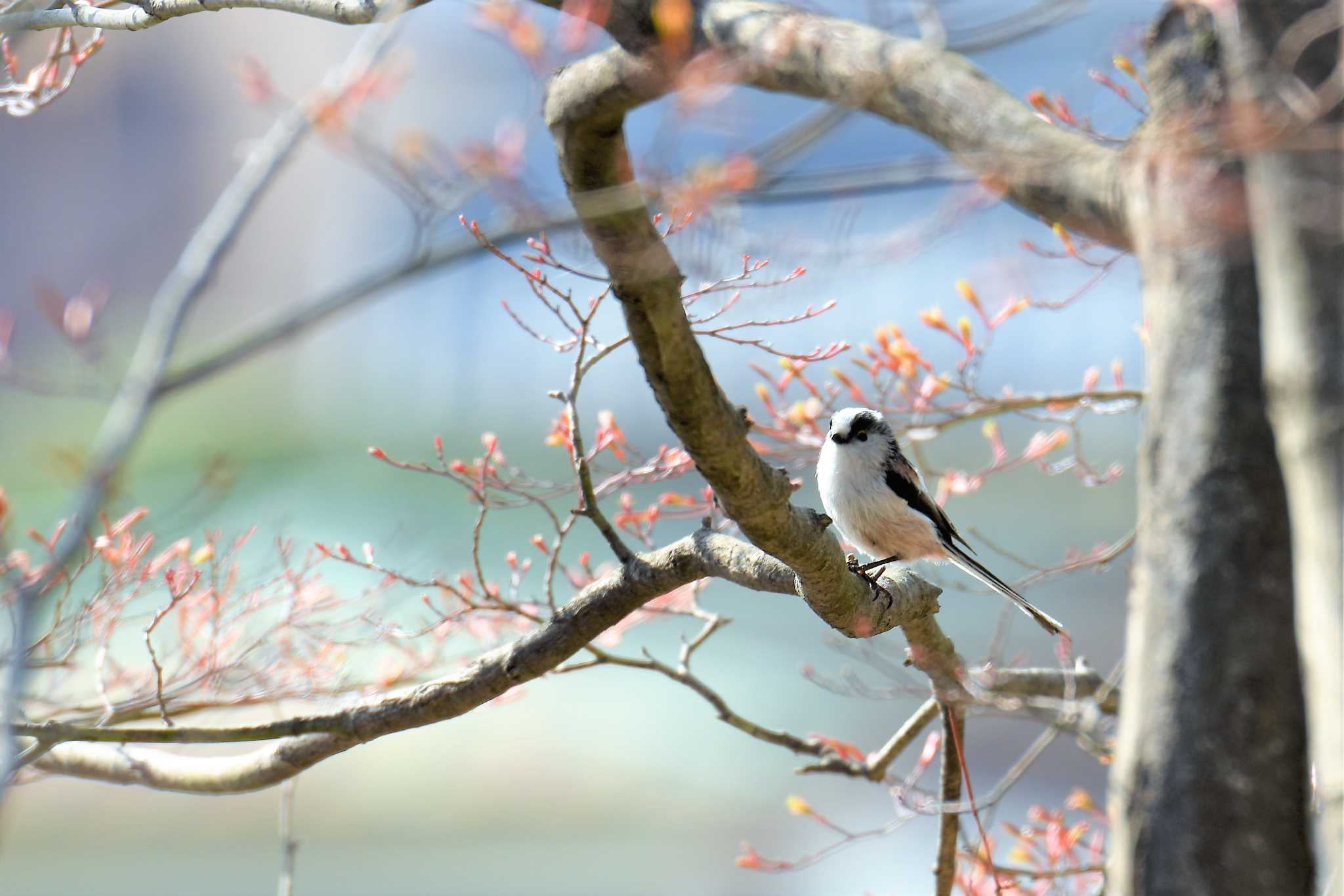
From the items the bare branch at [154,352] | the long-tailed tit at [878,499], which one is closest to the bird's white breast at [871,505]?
the long-tailed tit at [878,499]

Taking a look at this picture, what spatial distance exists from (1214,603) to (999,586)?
1247 mm

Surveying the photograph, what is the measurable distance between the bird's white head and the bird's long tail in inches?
10.6

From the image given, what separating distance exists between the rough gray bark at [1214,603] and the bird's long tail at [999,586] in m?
1.03

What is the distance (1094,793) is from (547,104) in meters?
5.83

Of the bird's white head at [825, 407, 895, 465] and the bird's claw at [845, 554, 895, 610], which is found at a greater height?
the bird's white head at [825, 407, 895, 465]

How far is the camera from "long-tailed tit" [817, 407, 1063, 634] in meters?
2.36

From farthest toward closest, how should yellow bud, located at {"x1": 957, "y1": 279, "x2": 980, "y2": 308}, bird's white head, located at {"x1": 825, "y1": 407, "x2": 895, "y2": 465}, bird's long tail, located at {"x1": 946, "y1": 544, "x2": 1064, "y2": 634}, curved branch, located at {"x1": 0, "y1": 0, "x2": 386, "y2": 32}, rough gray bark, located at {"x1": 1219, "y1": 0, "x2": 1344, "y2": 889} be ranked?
bird's white head, located at {"x1": 825, "y1": 407, "x2": 895, "y2": 465} → bird's long tail, located at {"x1": 946, "y1": 544, "x2": 1064, "y2": 634} → yellow bud, located at {"x1": 957, "y1": 279, "x2": 980, "y2": 308} → curved branch, located at {"x1": 0, "y1": 0, "x2": 386, "y2": 32} → rough gray bark, located at {"x1": 1219, "y1": 0, "x2": 1344, "y2": 889}

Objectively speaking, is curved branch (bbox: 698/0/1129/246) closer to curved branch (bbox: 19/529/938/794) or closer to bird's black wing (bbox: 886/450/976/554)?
curved branch (bbox: 19/529/938/794)

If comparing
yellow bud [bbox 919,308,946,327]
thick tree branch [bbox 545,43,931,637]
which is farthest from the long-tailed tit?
thick tree branch [bbox 545,43,931,637]

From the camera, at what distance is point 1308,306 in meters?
0.97

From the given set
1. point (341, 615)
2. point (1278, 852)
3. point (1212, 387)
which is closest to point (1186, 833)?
point (1278, 852)

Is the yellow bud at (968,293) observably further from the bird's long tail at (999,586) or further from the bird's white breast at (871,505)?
the bird's long tail at (999,586)

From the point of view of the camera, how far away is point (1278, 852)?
1021 mm

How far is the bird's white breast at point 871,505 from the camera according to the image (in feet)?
7.76
